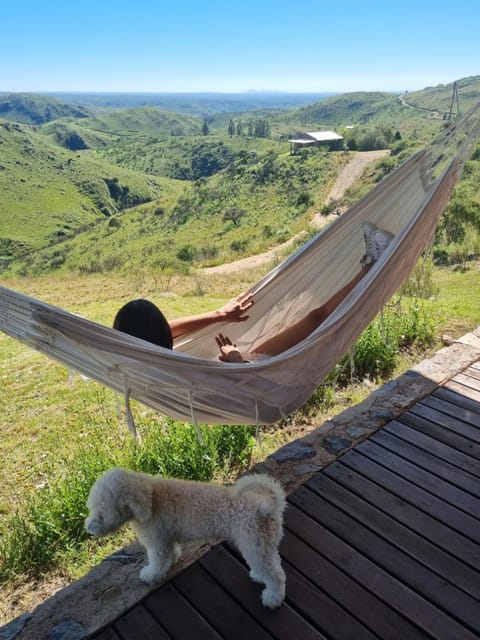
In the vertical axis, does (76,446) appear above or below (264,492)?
below

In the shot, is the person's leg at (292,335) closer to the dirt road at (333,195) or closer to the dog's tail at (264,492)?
the dog's tail at (264,492)

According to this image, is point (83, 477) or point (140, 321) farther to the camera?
point (83, 477)

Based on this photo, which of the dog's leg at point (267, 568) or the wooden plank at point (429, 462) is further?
the wooden plank at point (429, 462)

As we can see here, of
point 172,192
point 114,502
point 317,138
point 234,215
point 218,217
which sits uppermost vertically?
point 114,502

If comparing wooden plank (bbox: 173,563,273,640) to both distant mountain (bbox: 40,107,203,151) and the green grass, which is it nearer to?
the green grass

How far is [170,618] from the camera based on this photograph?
1211 millimetres

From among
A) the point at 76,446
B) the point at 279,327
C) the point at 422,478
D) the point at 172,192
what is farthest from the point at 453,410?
the point at 172,192

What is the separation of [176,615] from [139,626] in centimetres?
9

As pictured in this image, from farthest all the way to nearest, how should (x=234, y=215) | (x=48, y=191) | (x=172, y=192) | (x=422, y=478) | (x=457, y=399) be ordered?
(x=172, y=192) → (x=48, y=191) → (x=234, y=215) → (x=457, y=399) → (x=422, y=478)

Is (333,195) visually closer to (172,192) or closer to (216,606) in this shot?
(216,606)

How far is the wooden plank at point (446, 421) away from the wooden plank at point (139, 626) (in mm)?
1329

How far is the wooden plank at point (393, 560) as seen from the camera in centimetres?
120

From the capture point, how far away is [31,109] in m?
146

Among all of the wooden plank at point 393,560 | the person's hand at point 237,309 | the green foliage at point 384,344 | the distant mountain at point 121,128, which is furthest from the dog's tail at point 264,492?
the distant mountain at point 121,128
